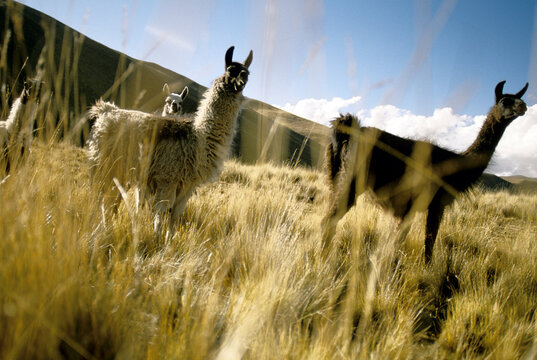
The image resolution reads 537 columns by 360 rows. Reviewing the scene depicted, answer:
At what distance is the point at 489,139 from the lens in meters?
3.06

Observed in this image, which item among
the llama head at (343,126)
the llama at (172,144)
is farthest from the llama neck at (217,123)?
the llama head at (343,126)

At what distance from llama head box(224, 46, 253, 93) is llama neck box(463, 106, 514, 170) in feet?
9.35

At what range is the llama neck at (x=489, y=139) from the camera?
119 inches

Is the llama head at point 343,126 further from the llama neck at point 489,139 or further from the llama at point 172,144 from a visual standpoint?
the llama neck at point 489,139

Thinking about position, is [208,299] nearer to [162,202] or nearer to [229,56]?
[162,202]

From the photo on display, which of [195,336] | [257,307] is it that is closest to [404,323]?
[257,307]

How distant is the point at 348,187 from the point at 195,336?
214 cm

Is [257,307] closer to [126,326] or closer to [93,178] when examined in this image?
[126,326]

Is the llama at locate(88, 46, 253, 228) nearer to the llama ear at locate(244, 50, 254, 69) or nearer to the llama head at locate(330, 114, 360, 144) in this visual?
the llama ear at locate(244, 50, 254, 69)

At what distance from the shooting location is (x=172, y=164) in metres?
2.67

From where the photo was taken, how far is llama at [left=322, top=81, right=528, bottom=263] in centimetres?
269

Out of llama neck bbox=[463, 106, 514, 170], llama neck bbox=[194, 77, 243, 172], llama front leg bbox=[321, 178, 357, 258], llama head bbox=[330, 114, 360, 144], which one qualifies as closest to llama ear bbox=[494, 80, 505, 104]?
llama neck bbox=[463, 106, 514, 170]

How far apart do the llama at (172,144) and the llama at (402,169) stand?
1.28 metres

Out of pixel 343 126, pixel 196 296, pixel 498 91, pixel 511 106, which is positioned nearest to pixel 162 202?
pixel 196 296
